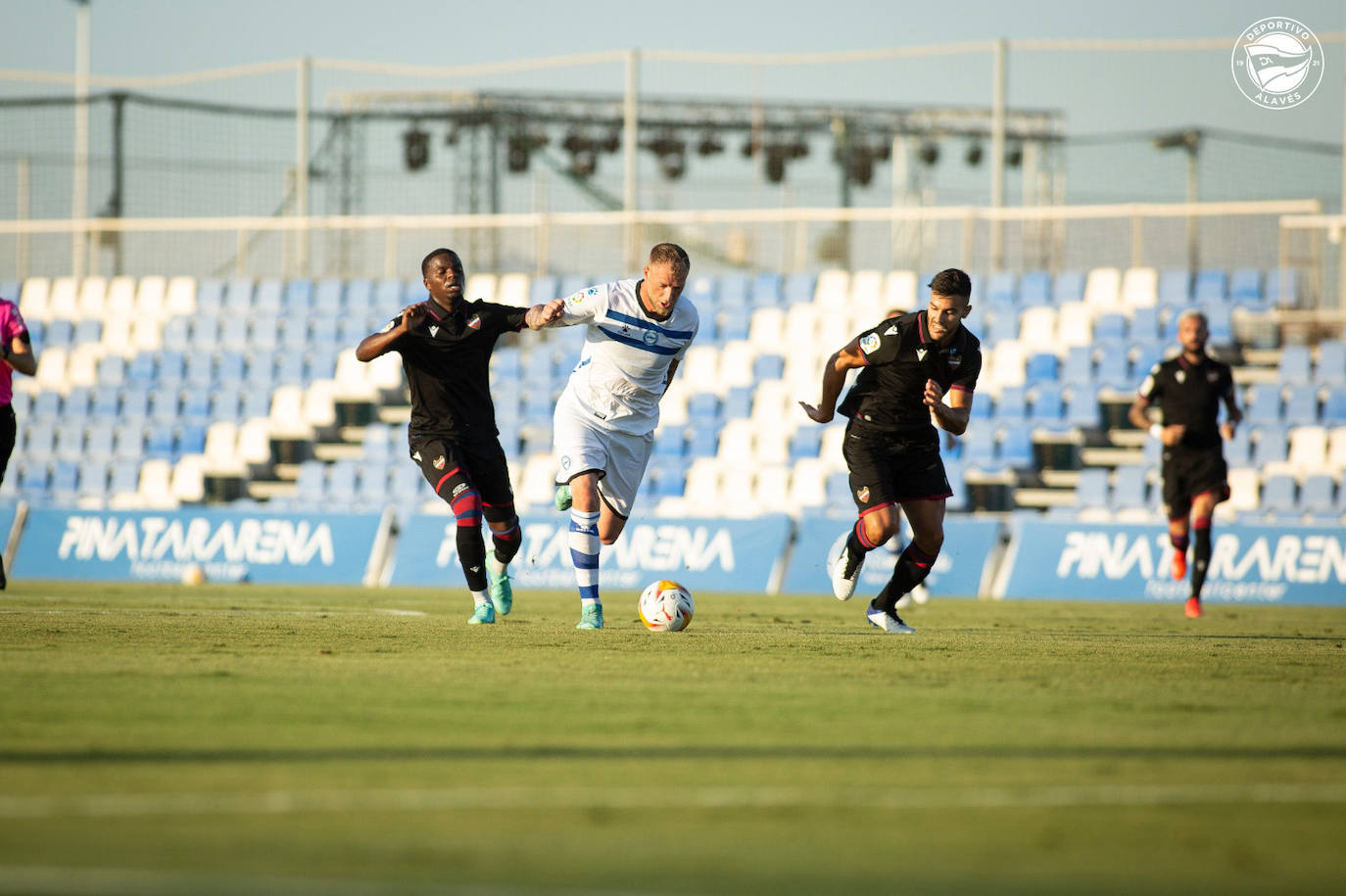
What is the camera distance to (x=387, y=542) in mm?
20812

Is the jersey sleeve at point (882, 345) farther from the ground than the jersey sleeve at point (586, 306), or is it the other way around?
the jersey sleeve at point (586, 306)

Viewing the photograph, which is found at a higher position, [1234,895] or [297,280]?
[297,280]

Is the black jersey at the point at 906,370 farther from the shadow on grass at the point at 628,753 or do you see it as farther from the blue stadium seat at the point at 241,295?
the blue stadium seat at the point at 241,295

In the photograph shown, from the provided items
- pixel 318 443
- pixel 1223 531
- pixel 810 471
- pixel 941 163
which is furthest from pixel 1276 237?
pixel 318 443

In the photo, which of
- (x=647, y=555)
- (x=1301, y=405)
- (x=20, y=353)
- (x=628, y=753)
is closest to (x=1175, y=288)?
(x=1301, y=405)

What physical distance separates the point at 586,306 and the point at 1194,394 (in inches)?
270

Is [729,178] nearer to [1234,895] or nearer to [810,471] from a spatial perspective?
[810,471]

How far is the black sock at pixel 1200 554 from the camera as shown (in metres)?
14.5

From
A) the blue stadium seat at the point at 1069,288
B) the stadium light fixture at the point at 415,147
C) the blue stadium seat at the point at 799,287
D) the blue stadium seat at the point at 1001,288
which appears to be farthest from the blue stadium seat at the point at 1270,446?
the stadium light fixture at the point at 415,147

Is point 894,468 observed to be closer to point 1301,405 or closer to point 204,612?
point 204,612

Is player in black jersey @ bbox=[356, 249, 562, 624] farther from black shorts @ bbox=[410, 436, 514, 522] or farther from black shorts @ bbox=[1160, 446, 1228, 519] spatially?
black shorts @ bbox=[1160, 446, 1228, 519]

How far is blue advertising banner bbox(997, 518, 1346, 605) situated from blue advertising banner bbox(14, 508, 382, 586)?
802cm

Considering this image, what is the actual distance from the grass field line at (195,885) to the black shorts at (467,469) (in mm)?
7085

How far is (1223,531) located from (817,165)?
1925cm
